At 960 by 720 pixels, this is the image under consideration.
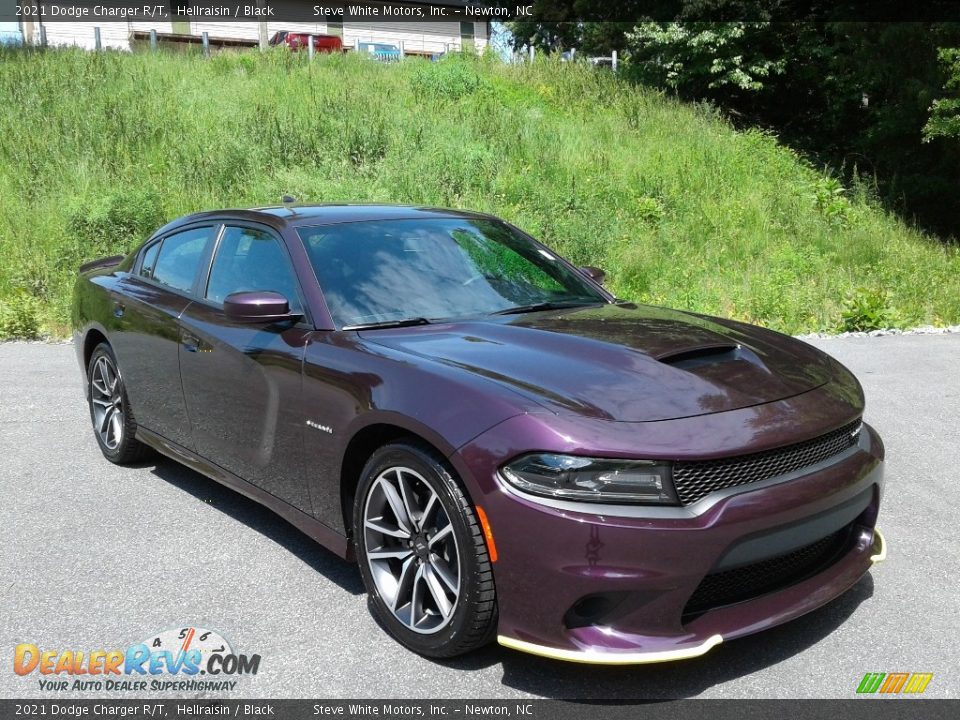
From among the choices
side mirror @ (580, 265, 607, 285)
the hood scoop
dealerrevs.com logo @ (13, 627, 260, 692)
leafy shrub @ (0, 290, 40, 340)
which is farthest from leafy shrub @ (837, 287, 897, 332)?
leafy shrub @ (0, 290, 40, 340)

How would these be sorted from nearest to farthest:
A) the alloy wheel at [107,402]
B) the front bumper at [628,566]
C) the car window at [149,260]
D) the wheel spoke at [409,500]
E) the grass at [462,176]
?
1. the front bumper at [628,566]
2. the wheel spoke at [409,500]
3. the car window at [149,260]
4. the alloy wheel at [107,402]
5. the grass at [462,176]

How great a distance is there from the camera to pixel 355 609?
3469 mm

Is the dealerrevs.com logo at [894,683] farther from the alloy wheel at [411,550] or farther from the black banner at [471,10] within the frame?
the black banner at [471,10]

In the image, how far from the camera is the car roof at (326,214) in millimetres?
4195

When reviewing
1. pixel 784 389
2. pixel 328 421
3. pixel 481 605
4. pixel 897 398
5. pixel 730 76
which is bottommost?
pixel 897 398

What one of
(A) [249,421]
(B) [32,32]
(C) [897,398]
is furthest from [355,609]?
(B) [32,32]

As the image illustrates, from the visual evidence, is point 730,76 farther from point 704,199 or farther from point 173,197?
point 173,197

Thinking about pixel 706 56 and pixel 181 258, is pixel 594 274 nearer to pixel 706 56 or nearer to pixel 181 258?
pixel 181 258

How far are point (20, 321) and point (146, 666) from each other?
8304 mm

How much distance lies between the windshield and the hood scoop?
93 cm

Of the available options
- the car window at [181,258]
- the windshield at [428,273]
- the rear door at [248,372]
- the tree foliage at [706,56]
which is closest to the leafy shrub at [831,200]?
the tree foliage at [706,56]

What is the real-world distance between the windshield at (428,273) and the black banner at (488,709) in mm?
1508

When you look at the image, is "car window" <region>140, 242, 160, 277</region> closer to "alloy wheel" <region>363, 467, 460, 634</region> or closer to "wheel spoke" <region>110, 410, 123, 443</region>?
"wheel spoke" <region>110, 410, 123, 443</region>

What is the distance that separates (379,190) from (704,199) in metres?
5.40
